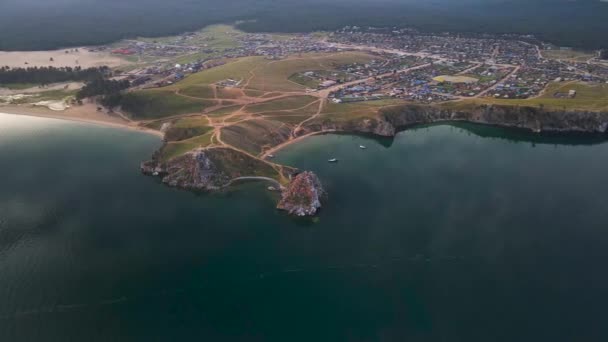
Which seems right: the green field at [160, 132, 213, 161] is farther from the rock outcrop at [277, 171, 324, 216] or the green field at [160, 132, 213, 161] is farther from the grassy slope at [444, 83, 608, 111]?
the grassy slope at [444, 83, 608, 111]

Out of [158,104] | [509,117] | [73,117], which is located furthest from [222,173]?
[509,117]

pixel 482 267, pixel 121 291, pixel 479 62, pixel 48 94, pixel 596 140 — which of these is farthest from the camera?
pixel 479 62

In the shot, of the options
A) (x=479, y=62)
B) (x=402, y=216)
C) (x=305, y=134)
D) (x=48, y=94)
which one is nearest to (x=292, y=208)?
(x=402, y=216)

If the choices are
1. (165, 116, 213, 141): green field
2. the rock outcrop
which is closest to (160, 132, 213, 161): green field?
(165, 116, 213, 141): green field

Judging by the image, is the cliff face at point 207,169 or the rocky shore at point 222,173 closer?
the rocky shore at point 222,173

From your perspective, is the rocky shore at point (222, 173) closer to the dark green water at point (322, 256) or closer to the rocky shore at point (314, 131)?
the rocky shore at point (314, 131)

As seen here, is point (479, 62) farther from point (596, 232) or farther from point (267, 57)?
point (596, 232)

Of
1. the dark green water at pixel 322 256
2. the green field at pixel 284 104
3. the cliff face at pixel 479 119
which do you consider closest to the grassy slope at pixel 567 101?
the cliff face at pixel 479 119

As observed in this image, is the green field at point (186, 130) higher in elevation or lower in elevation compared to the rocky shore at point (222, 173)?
higher

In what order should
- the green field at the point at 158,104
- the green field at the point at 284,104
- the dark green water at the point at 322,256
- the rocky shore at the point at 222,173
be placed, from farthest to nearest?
1. the green field at the point at 284,104
2. the green field at the point at 158,104
3. the rocky shore at the point at 222,173
4. the dark green water at the point at 322,256
